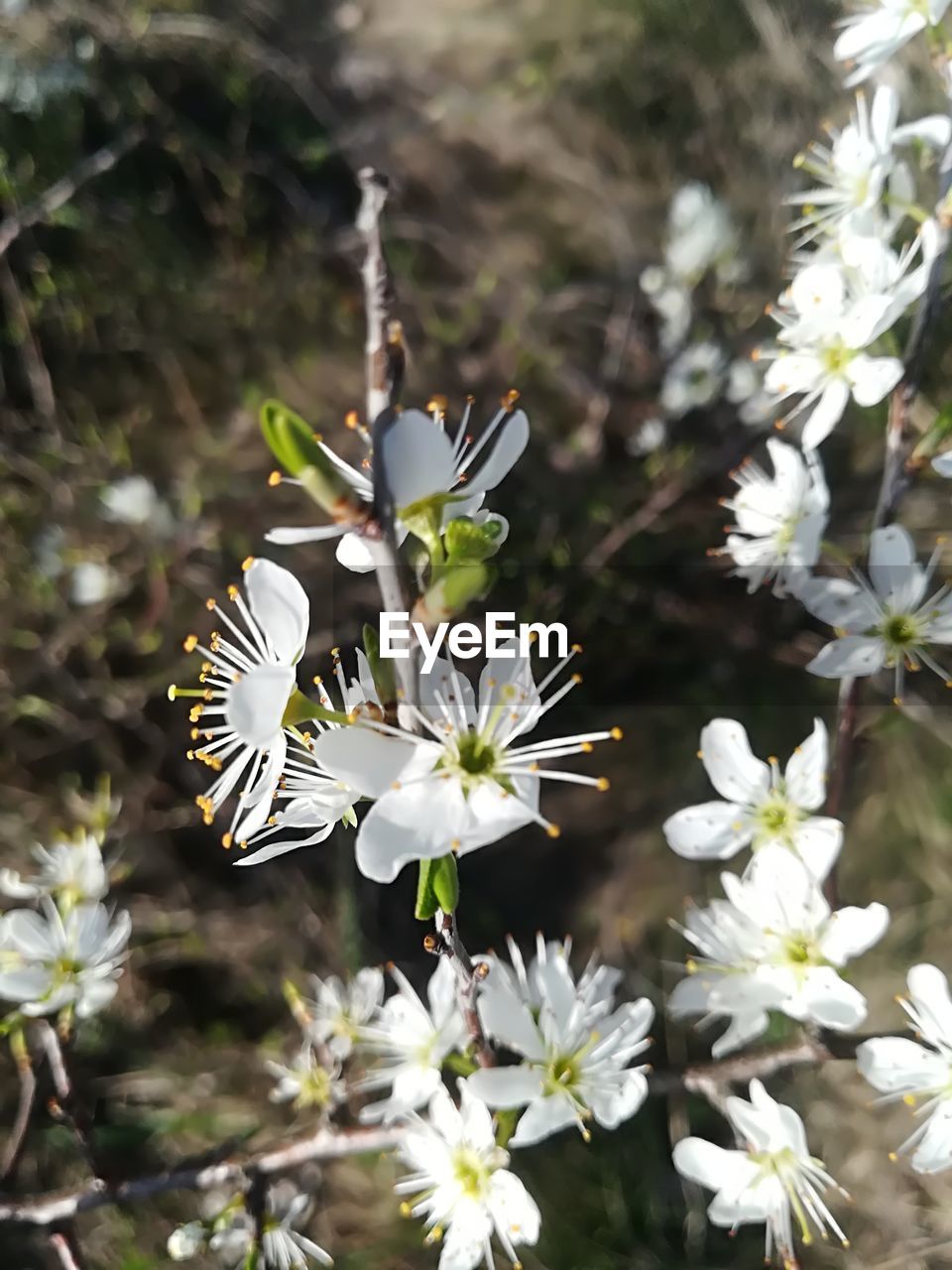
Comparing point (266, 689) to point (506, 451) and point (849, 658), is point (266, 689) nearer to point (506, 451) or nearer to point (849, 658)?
point (506, 451)

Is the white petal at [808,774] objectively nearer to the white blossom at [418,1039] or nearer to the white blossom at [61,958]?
the white blossom at [418,1039]

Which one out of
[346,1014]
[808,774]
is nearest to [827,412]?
[808,774]

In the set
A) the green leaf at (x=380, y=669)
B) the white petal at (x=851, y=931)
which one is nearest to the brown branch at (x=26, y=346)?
the green leaf at (x=380, y=669)

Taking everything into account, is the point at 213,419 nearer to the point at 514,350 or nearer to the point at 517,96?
the point at 514,350

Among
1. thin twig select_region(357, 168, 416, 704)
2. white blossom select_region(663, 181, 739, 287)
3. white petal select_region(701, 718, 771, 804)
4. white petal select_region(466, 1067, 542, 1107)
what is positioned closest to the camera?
thin twig select_region(357, 168, 416, 704)

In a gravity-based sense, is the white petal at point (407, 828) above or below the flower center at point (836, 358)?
below

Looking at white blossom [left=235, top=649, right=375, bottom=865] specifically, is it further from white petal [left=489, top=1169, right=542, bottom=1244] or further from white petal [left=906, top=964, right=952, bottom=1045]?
white petal [left=906, top=964, right=952, bottom=1045]

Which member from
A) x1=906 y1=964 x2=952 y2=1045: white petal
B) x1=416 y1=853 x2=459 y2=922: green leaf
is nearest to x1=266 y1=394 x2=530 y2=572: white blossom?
x1=416 y1=853 x2=459 y2=922: green leaf
